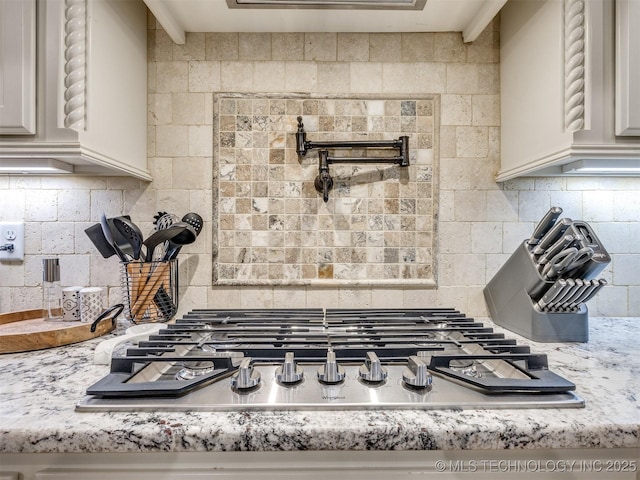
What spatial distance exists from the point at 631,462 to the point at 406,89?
48.3 inches

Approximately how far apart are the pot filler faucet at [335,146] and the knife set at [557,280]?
0.53 meters

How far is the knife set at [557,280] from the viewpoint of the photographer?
1006 mm

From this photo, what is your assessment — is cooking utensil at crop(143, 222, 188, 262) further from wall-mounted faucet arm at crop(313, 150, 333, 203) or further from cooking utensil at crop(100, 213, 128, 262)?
wall-mounted faucet arm at crop(313, 150, 333, 203)

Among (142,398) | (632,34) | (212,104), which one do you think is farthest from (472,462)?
(212,104)

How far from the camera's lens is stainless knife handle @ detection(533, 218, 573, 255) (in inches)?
42.3

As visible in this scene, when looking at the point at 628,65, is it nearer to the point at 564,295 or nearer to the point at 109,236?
the point at 564,295

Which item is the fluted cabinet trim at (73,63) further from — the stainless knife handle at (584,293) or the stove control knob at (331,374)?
the stainless knife handle at (584,293)

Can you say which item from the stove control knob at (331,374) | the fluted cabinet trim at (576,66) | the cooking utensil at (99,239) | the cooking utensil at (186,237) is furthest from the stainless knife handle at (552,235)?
the cooking utensil at (99,239)

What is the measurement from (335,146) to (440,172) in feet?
1.35

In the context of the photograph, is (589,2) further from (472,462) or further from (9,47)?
(9,47)

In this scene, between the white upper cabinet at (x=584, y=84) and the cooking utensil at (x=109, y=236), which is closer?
the white upper cabinet at (x=584, y=84)

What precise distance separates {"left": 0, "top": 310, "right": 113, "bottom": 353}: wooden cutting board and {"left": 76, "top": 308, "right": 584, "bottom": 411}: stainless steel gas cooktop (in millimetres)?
265

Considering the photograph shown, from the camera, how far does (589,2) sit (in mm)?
1000

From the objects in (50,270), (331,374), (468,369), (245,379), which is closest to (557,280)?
(468,369)
